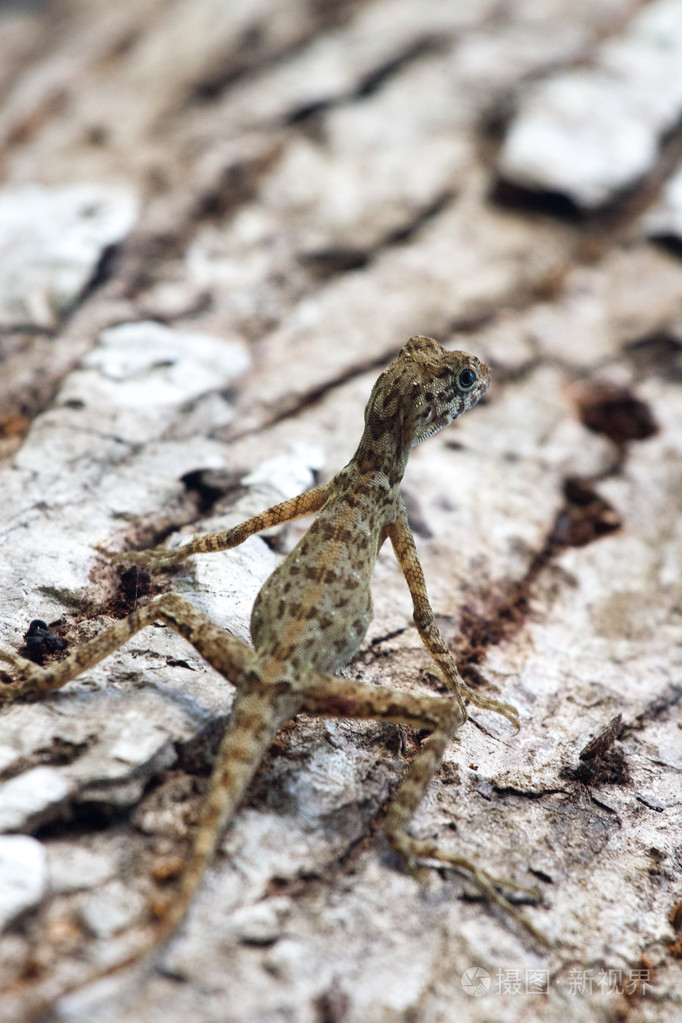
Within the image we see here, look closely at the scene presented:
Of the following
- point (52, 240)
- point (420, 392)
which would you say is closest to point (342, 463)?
point (420, 392)

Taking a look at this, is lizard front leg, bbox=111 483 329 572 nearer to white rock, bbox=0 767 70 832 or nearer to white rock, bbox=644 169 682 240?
white rock, bbox=0 767 70 832

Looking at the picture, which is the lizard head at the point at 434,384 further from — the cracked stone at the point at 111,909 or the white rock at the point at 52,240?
the white rock at the point at 52,240

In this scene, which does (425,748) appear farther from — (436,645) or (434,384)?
(434,384)

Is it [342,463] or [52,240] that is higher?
[52,240]

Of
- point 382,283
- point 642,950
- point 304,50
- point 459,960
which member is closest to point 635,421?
point 382,283

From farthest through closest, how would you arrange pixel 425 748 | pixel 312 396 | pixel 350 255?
1. pixel 350 255
2. pixel 312 396
3. pixel 425 748

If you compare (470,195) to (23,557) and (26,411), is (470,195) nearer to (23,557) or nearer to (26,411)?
(26,411)

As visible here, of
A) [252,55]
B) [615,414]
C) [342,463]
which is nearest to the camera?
[342,463]
